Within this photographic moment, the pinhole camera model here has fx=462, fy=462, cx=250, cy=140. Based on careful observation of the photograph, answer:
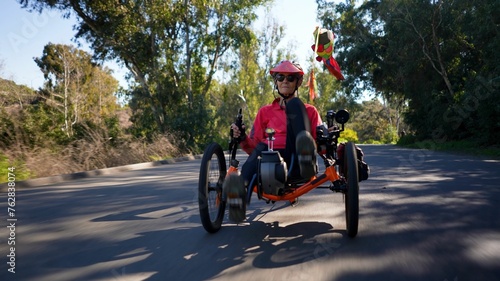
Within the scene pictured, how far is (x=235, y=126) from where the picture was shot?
411 cm

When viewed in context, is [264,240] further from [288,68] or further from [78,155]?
[78,155]

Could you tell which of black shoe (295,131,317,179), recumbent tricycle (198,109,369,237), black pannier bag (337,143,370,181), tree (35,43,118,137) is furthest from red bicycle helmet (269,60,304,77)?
tree (35,43,118,137)

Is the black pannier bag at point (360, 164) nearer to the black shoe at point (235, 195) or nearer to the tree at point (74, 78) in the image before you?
the black shoe at point (235, 195)

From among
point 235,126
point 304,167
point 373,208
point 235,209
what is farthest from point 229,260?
point 373,208

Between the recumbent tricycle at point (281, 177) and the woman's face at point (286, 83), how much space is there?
0.46 metres

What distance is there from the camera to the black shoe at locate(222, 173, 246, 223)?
3.43 meters

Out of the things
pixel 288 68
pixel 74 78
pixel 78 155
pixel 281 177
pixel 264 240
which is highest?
pixel 74 78

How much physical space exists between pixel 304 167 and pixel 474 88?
18.7 metres

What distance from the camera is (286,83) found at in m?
4.49

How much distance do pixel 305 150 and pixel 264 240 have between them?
0.88 m

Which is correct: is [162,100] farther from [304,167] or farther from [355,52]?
[304,167]

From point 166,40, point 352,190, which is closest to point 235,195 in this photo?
point 352,190

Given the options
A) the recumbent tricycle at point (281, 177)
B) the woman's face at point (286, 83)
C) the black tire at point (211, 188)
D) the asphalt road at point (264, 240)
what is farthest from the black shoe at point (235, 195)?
the woman's face at point (286, 83)

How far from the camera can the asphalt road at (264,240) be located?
302 cm
